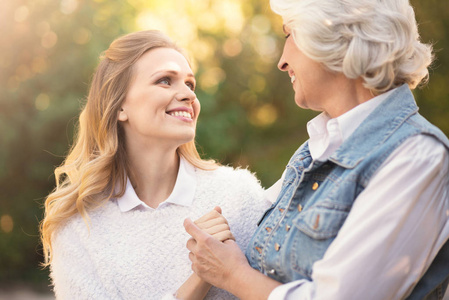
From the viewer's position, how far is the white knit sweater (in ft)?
7.15

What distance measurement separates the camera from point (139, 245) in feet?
7.41

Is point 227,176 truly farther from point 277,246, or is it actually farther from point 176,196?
point 277,246

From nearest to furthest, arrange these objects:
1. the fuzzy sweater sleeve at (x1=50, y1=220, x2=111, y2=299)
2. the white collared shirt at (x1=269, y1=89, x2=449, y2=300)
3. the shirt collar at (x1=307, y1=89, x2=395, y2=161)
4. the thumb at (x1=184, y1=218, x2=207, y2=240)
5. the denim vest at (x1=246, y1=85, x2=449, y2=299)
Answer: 1. the white collared shirt at (x1=269, y1=89, x2=449, y2=300)
2. the denim vest at (x1=246, y1=85, x2=449, y2=299)
3. the shirt collar at (x1=307, y1=89, x2=395, y2=161)
4. the thumb at (x1=184, y1=218, x2=207, y2=240)
5. the fuzzy sweater sleeve at (x1=50, y1=220, x2=111, y2=299)

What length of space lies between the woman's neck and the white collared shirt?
1139 millimetres

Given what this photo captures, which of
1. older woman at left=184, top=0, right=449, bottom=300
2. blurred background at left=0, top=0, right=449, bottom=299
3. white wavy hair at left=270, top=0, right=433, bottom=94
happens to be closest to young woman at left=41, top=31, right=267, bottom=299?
older woman at left=184, top=0, right=449, bottom=300

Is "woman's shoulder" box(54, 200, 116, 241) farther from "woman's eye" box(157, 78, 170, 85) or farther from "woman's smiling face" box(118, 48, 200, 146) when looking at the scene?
"woman's eye" box(157, 78, 170, 85)

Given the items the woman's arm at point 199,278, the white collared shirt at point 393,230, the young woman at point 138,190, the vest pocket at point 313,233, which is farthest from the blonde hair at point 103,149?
the white collared shirt at point 393,230

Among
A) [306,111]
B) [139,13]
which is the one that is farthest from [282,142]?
[139,13]

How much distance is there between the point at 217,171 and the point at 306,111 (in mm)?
7000

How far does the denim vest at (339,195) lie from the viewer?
1.51m

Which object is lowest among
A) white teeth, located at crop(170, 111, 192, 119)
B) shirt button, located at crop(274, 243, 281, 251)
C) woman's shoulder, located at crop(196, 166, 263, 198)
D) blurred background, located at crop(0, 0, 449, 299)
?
blurred background, located at crop(0, 0, 449, 299)

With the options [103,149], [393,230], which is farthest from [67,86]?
[393,230]

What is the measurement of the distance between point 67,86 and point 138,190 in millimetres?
5449

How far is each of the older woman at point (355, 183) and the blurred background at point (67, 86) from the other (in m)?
5.62
